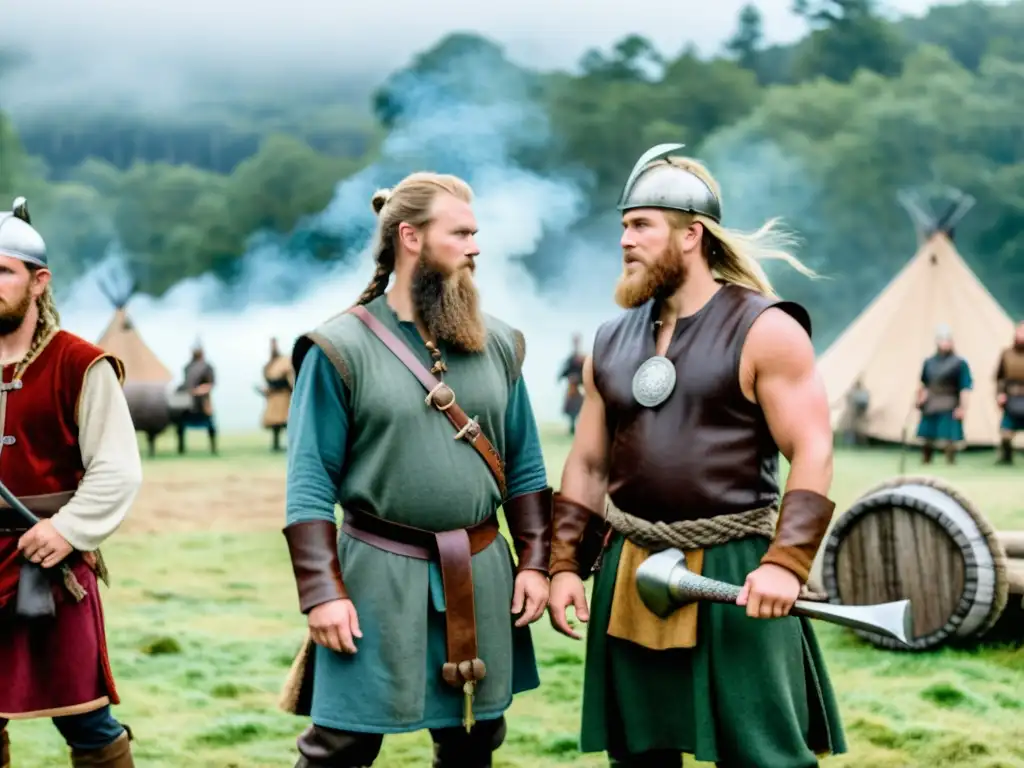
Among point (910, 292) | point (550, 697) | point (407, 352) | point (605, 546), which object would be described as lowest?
point (550, 697)

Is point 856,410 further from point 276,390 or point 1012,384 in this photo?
point 276,390

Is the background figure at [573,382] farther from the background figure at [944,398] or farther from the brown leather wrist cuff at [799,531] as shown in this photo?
the brown leather wrist cuff at [799,531]

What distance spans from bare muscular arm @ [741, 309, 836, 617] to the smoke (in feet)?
63.1

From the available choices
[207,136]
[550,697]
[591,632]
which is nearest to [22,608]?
[591,632]

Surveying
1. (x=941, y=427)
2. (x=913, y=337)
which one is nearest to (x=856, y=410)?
(x=913, y=337)

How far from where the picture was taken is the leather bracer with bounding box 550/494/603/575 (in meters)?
2.96

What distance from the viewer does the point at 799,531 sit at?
2.64m

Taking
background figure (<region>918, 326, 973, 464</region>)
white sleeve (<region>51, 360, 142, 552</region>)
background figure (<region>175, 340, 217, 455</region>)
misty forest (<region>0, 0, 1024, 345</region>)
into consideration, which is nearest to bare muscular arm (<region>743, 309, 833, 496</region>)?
white sleeve (<region>51, 360, 142, 552</region>)

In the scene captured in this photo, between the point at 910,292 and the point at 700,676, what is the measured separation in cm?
1405

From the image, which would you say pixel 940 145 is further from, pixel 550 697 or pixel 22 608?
pixel 22 608

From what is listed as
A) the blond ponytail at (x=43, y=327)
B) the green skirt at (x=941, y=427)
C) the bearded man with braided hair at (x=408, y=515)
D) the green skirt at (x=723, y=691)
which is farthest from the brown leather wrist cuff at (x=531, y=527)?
the green skirt at (x=941, y=427)

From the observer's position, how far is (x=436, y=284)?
2902mm

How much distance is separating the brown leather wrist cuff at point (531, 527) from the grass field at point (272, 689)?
1.30 m

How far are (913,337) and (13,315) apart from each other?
558 inches
